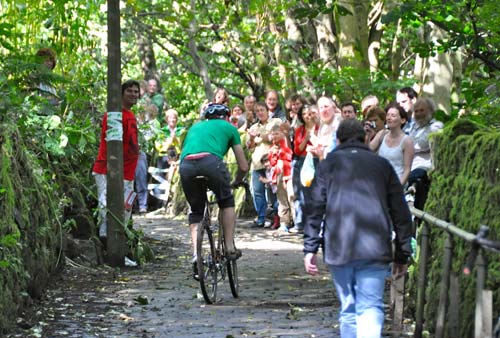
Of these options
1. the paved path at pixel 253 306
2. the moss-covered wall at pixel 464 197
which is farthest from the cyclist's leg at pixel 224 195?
the moss-covered wall at pixel 464 197

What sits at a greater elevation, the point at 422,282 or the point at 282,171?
the point at 282,171

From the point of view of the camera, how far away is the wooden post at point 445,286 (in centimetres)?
800

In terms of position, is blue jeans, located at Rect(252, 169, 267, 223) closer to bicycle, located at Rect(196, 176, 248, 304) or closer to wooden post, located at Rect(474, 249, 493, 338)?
bicycle, located at Rect(196, 176, 248, 304)

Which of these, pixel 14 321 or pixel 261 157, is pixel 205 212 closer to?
pixel 14 321

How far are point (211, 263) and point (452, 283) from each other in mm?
4264

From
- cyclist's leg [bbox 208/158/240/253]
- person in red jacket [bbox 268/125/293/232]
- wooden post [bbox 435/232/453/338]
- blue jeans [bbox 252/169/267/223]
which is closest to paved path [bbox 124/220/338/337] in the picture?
cyclist's leg [bbox 208/158/240/253]

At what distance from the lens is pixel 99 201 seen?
14688 mm

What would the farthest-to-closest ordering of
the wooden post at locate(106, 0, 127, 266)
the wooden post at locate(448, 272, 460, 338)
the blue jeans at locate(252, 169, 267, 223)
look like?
1. the blue jeans at locate(252, 169, 267, 223)
2. the wooden post at locate(106, 0, 127, 266)
3. the wooden post at locate(448, 272, 460, 338)

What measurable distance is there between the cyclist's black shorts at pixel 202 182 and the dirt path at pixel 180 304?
98 cm

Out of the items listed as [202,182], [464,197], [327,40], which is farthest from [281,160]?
[464,197]

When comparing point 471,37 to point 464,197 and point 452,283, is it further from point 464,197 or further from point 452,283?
point 452,283

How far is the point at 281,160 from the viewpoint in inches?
781

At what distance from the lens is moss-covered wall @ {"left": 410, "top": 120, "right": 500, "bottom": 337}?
26.7 ft

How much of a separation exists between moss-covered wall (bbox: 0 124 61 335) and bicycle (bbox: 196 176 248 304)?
5.22 feet
